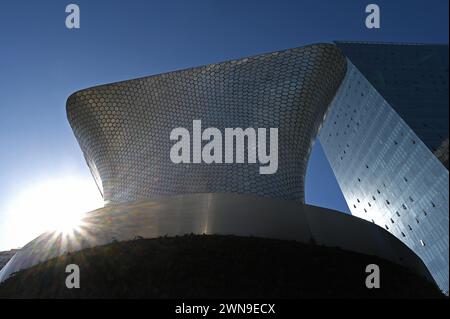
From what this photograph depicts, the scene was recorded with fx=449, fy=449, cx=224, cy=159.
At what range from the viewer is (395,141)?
58.6 metres

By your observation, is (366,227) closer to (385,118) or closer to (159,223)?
(159,223)

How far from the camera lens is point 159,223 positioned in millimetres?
13555

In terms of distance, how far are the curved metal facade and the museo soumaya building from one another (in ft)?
0.19

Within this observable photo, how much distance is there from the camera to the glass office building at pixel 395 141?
51.6 meters

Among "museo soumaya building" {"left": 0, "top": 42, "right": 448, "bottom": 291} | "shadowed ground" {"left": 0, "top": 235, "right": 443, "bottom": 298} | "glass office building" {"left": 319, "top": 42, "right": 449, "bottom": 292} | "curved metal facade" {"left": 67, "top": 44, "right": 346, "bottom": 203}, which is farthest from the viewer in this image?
"glass office building" {"left": 319, "top": 42, "right": 449, "bottom": 292}

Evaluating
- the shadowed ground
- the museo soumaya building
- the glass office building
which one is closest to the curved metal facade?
the museo soumaya building

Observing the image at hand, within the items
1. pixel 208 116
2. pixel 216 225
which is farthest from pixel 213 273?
pixel 208 116

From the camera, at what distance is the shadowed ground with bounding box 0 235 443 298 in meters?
10.2

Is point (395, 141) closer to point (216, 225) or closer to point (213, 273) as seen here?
point (216, 225)

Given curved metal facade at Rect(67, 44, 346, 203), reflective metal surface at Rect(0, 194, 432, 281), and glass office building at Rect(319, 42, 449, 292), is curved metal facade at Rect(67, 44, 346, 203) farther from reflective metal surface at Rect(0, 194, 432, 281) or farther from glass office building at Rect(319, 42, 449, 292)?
glass office building at Rect(319, 42, 449, 292)

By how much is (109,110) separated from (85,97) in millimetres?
1503

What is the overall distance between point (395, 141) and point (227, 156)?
40892 mm
